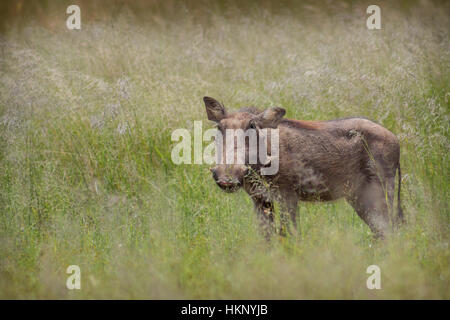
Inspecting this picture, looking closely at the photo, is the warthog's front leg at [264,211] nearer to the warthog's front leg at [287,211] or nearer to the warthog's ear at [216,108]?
the warthog's front leg at [287,211]

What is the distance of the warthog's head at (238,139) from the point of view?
400 cm

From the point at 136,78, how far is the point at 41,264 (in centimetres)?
330

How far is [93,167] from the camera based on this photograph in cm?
555

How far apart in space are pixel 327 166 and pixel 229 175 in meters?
1.21

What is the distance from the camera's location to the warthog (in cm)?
448

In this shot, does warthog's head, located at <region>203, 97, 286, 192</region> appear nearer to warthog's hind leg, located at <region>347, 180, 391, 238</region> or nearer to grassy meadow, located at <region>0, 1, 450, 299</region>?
grassy meadow, located at <region>0, 1, 450, 299</region>

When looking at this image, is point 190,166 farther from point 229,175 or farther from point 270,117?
point 229,175

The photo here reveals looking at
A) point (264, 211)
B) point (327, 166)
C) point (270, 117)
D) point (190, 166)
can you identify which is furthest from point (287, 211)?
point (190, 166)

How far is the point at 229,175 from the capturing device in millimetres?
3971

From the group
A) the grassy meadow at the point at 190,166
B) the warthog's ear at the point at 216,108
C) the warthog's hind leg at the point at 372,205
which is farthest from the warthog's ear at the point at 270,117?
the warthog's hind leg at the point at 372,205

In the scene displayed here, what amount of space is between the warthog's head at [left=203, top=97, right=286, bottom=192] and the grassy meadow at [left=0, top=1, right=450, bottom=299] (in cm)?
52

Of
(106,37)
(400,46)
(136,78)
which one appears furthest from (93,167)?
(400,46)

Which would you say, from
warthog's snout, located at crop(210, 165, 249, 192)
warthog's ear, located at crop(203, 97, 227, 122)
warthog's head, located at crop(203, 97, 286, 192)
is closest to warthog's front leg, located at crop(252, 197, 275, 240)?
warthog's head, located at crop(203, 97, 286, 192)
